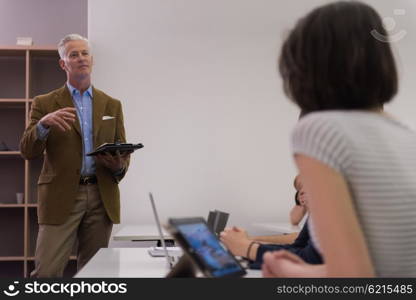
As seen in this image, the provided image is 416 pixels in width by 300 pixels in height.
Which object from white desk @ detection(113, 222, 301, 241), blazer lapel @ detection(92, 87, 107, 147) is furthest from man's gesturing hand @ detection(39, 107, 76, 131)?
white desk @ detection(113, 222, 301, 241)

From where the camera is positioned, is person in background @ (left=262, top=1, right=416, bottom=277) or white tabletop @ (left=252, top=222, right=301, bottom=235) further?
white tabletop @ (left=252, top=222, right=301, bottom=235)

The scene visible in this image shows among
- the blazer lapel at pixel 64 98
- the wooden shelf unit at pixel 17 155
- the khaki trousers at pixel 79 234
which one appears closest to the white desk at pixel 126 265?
the khaki trousers at pixel 79 234

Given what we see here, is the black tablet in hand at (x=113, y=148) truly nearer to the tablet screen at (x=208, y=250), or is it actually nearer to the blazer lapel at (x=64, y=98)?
the blazer lapel at (x=64, y=98)

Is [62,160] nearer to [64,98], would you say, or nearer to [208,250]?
[64,98]

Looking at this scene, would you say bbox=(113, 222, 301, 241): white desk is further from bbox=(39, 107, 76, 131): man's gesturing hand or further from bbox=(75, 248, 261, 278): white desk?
bbox=(39, 107, 76, 131): man's gesturing hand

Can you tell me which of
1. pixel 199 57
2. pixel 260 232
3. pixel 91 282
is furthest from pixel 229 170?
pixel 91 282

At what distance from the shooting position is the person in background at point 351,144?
0.78 m

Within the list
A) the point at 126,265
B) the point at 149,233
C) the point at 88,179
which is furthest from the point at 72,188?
the point at 126,265

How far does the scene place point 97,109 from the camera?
9.53ft

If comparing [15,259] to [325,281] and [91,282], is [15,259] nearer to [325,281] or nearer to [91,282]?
[91,282]

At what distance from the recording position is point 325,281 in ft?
2.99

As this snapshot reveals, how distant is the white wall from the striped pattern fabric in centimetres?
343

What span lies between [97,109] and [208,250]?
202 cm

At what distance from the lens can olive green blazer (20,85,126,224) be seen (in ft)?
8.93
